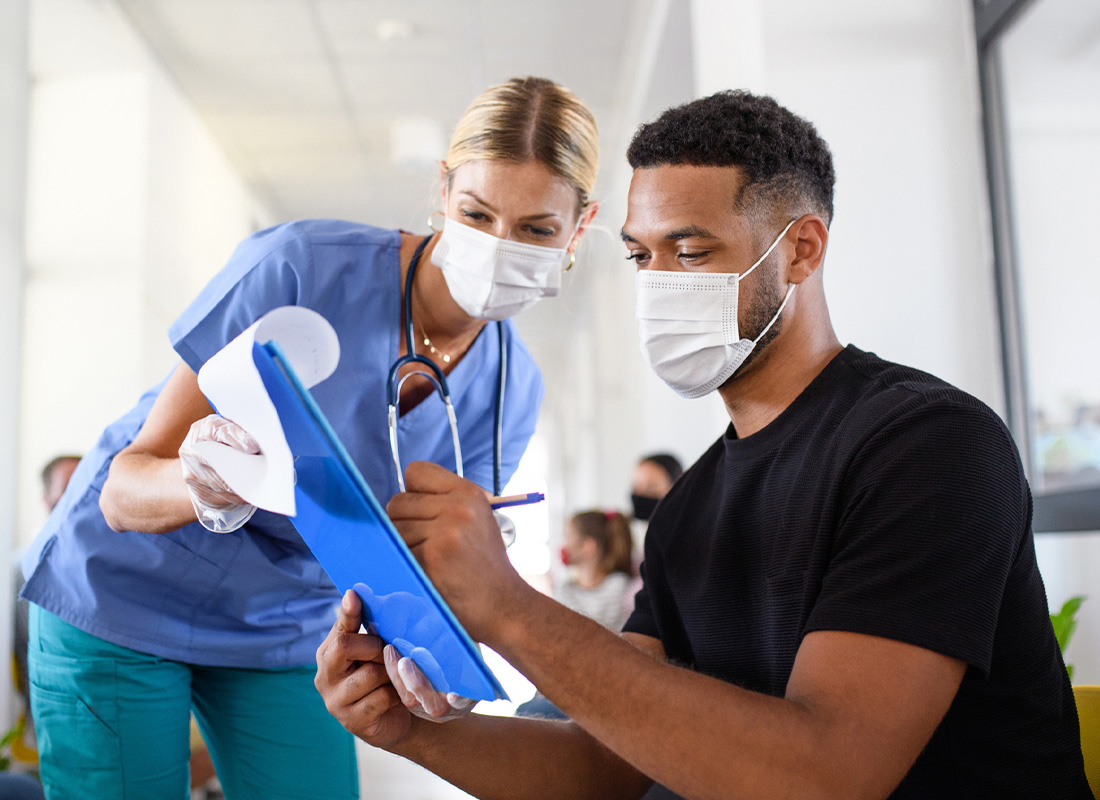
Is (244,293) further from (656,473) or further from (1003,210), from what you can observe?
(656,473)

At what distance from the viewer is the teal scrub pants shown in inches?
43.3

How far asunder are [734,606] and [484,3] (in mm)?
3471

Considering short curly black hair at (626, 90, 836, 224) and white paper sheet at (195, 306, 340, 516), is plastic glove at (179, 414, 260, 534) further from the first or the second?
short curly black hair at (626, 90, 836, 224)

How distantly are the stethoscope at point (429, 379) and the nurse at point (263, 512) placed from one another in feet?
0.05

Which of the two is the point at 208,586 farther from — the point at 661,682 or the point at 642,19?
the point at 642,19

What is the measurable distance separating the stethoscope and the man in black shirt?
0.28 meters

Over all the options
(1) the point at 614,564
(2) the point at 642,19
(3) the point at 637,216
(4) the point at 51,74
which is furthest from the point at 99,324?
(3) the point at 637,216

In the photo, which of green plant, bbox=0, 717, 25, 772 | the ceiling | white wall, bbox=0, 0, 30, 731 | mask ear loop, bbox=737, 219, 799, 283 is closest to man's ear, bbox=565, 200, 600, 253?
mask ear loop, bbox=737, 219, 799, 283

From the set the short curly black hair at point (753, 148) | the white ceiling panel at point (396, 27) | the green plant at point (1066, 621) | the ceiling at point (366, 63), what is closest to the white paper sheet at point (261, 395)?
the short curly black hair at point (753, 148)

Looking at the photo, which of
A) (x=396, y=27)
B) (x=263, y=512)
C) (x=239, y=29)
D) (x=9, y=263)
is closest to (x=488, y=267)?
(x=263, y=512)

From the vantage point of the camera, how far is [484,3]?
3861 millimetres

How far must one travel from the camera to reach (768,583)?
92 centimetres

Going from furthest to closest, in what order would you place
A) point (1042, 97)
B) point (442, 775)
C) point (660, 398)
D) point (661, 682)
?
point (660, 398), point (1042, 97), point (442, 775), point (661, 682)

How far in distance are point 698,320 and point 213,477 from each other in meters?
0.56
